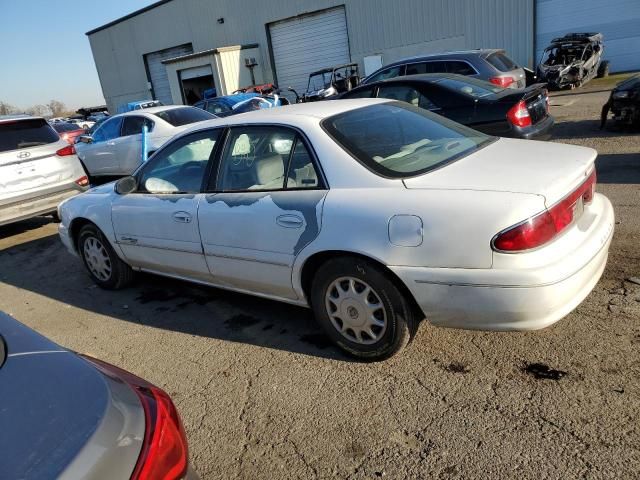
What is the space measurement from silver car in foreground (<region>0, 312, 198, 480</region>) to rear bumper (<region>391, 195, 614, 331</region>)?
1.53 metres

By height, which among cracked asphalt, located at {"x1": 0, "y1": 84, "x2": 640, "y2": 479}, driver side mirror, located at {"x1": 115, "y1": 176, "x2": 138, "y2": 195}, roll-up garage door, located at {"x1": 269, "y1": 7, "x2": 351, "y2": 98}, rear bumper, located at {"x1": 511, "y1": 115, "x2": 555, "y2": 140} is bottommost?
cracked asphalt, located at {"x1": 0, "y1": 84, "x2": 640, "y2": 479}

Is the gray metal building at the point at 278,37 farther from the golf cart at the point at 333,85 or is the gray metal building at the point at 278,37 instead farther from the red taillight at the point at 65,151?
the red taillight at the point at 65,151

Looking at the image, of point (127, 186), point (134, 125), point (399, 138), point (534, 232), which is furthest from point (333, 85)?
point (534, 232)

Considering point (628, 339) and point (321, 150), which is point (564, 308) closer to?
point (628, 339)

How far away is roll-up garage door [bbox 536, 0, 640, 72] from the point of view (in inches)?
774

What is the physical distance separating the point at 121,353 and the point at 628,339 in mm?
3382

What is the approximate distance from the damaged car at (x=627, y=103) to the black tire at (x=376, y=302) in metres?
7.60

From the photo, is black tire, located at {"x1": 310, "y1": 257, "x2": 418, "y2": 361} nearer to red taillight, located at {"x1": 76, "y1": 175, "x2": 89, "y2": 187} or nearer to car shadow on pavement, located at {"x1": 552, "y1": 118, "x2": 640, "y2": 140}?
red taillight, located at {"x1": 76, "y1": 175, "x2": 89, "y2": 187}

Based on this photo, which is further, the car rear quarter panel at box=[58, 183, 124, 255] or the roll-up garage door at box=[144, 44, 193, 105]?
the roll-up garage door at box=[144, 44, 193, 105]

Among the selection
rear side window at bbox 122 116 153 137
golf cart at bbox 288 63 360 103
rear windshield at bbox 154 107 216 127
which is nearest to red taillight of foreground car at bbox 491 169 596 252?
rear windshield at bbox 154 107 216 127

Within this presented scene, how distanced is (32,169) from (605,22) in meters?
21.2

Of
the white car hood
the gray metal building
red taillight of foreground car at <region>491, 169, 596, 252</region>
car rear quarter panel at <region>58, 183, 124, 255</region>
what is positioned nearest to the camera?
red taillight of foreground car at <region>491, 169, 596, 252</region>

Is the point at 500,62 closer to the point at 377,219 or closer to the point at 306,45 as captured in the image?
the point at 377,219

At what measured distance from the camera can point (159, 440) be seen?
4.84 ft
